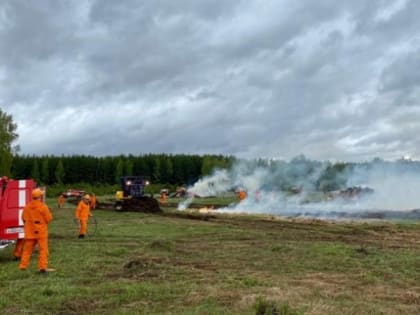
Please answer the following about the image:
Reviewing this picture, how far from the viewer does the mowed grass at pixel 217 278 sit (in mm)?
9484

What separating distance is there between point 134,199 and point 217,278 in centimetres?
3294

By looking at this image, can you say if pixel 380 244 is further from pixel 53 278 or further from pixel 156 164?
Result: pixel 156 164

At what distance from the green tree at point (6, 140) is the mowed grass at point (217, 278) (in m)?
67.9

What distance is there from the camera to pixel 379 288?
11297mm

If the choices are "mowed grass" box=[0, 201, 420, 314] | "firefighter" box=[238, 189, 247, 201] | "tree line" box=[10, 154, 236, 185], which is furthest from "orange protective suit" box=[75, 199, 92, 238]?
"tree line" box=[10, 154, 236, 185]

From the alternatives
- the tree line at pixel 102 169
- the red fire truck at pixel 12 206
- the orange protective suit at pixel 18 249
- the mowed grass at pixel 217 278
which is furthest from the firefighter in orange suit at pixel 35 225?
the tree line at pixel 102 169

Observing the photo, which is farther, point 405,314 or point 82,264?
point 82,264

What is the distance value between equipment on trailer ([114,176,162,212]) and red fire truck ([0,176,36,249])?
27.1 metres

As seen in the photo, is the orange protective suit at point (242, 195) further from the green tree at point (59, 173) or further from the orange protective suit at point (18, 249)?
the green tree at point (59, 173)

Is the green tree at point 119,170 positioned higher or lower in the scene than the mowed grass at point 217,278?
higher

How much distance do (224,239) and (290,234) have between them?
3.87m

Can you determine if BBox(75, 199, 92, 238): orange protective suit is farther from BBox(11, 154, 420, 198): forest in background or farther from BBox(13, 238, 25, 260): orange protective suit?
BBox(11, 154, 420, 198): forest in background

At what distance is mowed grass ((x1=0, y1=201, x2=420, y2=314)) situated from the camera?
9484 millimetres

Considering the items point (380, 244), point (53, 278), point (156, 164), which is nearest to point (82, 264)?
point (53, 278)
